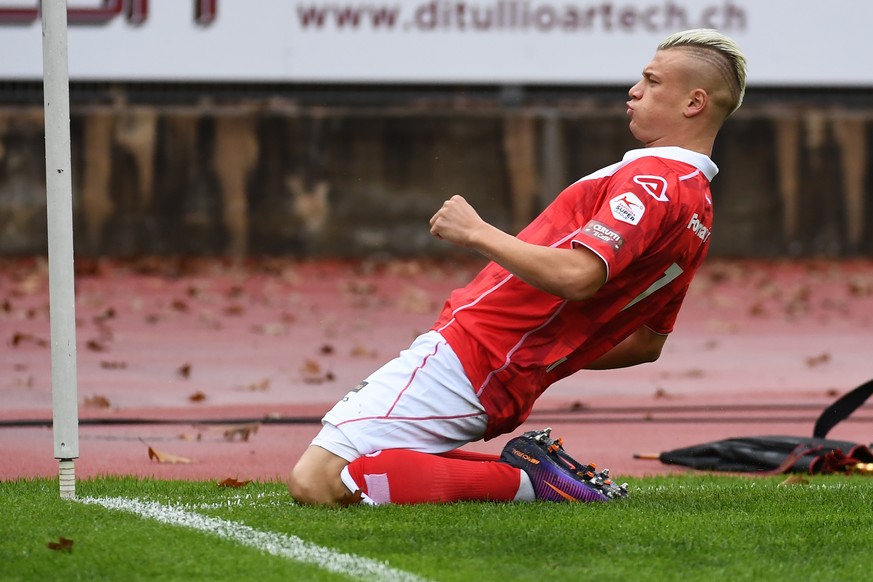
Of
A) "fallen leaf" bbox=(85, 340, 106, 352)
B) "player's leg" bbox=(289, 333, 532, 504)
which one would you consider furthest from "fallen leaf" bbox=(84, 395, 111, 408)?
"player's leg" bbox=(289, 333, 532, 504)

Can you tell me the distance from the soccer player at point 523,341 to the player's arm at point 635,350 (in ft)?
1.05

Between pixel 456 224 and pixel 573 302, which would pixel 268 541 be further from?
pixel 573 302

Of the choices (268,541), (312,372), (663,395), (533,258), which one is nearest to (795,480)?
(533,258)

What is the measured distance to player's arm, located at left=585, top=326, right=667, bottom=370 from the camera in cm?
500

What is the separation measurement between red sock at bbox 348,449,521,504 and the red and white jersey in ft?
0.50

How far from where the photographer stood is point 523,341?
4555mm

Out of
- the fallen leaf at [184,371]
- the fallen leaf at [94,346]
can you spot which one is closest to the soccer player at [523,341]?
the fallen leaf at [184,371]

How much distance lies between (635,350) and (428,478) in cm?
94

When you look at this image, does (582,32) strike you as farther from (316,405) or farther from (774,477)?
(774,477)

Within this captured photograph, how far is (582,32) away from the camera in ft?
51.1

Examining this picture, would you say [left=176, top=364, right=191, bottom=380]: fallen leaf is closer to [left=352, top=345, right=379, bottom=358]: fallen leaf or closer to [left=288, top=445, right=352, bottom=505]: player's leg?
[left=352, top=345, right=379, bottom=358]: fallen leaf

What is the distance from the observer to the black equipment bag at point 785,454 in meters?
5.71

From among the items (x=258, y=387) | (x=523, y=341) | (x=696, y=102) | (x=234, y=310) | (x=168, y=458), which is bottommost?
(x=234, y=310)

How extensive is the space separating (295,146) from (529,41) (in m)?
2.69
